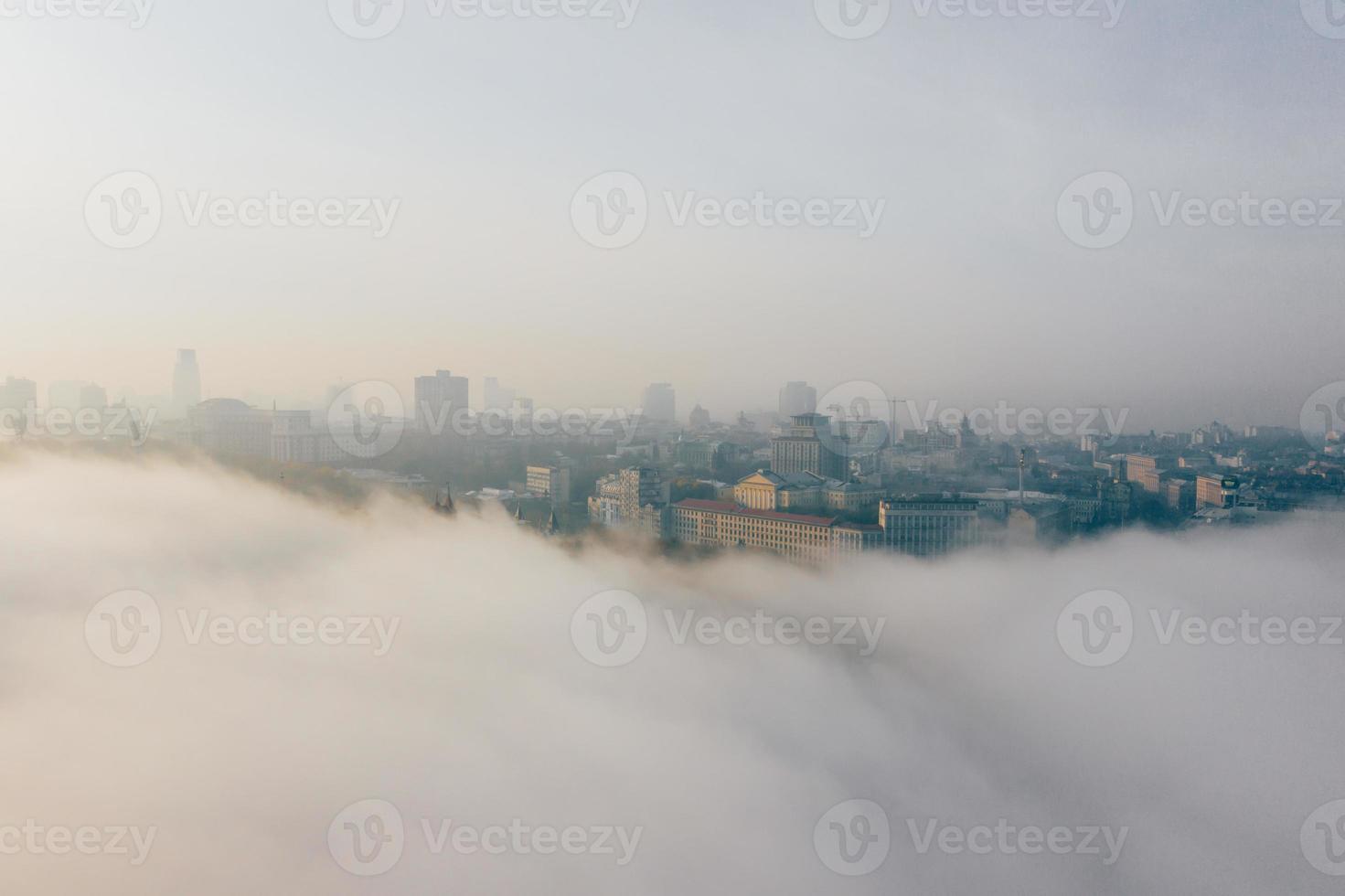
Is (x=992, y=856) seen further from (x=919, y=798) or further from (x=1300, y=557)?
(x=1300, y=557)

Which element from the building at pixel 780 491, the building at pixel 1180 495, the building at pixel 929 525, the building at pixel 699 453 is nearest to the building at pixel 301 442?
the building at pixel 699 453

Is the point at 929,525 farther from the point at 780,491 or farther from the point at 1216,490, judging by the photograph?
the point at 1216,490

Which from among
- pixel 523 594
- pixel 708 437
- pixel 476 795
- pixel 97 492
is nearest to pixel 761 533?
pixel 708 437

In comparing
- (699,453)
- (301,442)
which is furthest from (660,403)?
(301,442)

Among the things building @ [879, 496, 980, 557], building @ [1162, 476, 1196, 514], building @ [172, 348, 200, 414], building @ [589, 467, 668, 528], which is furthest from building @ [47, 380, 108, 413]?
building @ [1162, 476, 1196, 514]

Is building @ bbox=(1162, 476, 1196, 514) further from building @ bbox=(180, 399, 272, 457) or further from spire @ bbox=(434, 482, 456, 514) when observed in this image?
building @ bbox=(180, 399, 272, 457)
